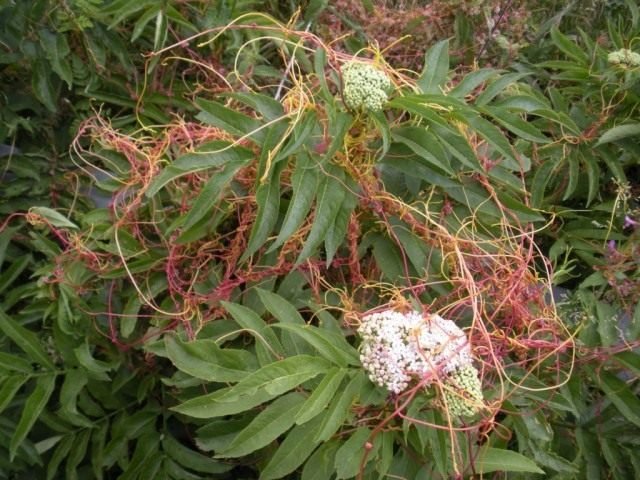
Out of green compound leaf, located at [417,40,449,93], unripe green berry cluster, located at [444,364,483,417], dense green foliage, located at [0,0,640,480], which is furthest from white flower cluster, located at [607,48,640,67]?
unripe green berry cluster, located at [444,364,483,417]

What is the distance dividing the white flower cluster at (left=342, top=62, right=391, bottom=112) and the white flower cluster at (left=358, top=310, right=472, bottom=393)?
11.9 inches

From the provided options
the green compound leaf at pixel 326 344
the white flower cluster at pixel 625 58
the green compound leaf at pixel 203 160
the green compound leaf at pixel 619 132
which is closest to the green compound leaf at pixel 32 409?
the green compound leaf at pixel 203 160

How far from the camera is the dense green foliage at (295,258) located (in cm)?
94

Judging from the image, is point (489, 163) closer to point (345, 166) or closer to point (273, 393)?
point (345, 166)

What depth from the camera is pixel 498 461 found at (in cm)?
95

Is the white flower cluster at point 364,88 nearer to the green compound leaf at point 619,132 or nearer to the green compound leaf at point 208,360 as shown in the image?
the green compound leaf at point 208,360

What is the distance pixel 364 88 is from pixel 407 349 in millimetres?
369

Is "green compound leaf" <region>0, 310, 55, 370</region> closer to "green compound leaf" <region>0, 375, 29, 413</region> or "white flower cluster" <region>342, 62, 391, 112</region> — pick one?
"green compound leaf" <region>0, 375, 29, 413</region>

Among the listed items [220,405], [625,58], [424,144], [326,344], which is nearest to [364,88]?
[424,144]

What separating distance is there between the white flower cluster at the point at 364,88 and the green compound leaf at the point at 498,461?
0.50 meters

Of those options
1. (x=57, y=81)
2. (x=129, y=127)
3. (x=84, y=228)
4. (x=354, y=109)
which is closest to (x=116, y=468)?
(x=84, y=228)

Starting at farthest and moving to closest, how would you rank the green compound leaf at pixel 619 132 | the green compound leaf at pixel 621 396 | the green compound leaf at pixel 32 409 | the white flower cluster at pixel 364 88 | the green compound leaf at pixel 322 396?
the green compound leaf at pixel 619 132, the green compound leaf at pixel 621 396, the green compound leaf at pixel 32 409, the white flower cluster at pixel 364 88, the green compound leaf at pixel 322 396

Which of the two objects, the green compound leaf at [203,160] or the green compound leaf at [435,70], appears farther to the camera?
the green compound leaf at [435,70]

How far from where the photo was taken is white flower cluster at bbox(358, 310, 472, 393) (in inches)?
34.0
